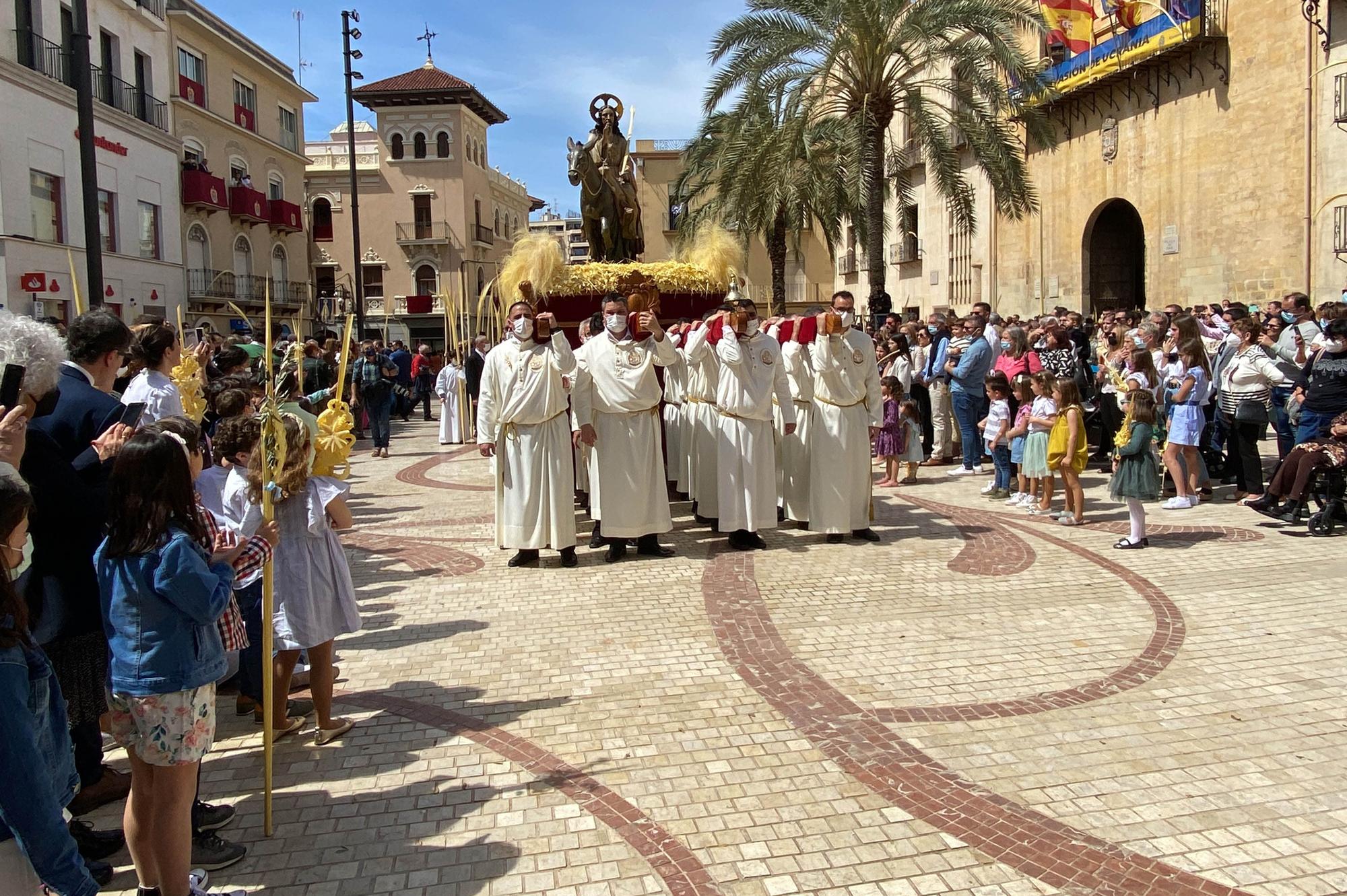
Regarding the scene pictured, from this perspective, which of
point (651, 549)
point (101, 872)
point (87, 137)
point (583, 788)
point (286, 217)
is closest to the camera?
point (101, 872)

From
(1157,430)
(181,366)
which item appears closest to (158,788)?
(181,366)

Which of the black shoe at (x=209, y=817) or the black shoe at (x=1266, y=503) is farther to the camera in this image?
the black shoe at (x=1266, y=503)

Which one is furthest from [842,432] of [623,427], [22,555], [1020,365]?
[22,555]

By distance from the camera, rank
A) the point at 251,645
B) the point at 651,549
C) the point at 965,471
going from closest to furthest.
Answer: the point at 251,645 < the point at 651,549 < the point at 965,471

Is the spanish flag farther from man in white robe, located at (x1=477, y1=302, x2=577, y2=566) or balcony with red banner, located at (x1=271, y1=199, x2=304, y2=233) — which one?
balcony with red banner, located at (x1=271, y1=199, x2=304, y2=233)

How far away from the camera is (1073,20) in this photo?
22547 millimetres

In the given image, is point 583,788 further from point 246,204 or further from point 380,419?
point 246,204

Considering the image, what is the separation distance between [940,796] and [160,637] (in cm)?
285

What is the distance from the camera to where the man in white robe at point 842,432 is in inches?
327

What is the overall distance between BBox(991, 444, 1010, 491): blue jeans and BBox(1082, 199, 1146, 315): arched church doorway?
52.9 ft

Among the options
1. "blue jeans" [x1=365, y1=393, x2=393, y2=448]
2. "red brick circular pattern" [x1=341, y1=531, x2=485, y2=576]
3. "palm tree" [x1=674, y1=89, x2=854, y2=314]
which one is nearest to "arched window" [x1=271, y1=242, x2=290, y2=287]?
"palm tree" [x1=674, y1=89, x2=854, y2=314]

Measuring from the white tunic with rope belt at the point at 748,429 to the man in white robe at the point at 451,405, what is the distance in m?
9.15

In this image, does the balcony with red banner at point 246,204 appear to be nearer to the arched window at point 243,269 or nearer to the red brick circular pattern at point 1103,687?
the arched window at point 243,269

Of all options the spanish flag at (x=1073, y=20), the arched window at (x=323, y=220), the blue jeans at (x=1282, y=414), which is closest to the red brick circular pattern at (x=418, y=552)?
the blue jeans at (x=1282, y=414)
